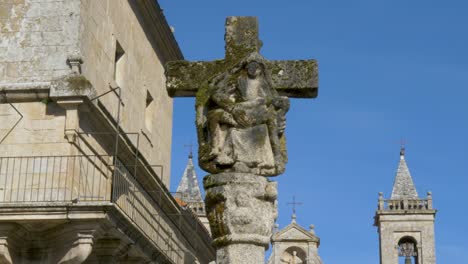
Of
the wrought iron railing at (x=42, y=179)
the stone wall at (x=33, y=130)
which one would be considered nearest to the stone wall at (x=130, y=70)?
the stone wall at (x=33, y=130)

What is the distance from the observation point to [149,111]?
2242 centimetres

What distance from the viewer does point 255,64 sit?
30.3ft

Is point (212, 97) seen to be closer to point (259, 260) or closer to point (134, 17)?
point (259, 260)

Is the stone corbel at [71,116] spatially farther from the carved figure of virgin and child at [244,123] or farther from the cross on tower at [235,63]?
the carved figure of virgin and child at [244,123]

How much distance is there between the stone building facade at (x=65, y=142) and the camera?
589 inches

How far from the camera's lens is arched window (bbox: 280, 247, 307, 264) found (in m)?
47.9

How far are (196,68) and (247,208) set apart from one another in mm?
1543

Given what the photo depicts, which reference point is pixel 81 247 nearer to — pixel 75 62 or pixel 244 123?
pixel 75 62

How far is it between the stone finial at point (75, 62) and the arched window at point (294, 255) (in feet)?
109

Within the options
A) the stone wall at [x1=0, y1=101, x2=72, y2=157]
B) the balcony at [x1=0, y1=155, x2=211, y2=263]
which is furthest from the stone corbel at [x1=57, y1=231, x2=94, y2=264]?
the stone wall at [x1=0, y1=101, x2=72, y2=157]

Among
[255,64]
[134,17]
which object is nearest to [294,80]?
[255,64]

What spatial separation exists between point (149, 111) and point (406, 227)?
3892 centimetres

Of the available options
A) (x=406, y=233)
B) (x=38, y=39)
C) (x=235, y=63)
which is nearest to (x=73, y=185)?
(x=38, y=39)

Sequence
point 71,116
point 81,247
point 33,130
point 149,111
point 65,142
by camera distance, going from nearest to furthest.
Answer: point 81,247 < point 65,142 < point 71,116 < point 33,130 < point 149,111
